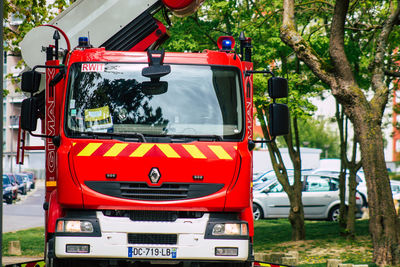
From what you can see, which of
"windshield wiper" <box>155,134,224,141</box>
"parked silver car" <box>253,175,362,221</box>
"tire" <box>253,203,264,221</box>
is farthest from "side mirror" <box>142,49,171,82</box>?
"tire" <box>253,203,264,221</box>

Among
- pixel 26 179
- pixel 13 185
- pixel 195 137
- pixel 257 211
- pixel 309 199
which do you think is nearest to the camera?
pixel 195 137

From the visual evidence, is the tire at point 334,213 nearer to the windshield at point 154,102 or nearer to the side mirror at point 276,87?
the side mirror at point 276,87

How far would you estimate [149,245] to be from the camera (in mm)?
7043

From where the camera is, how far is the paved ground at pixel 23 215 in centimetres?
2539

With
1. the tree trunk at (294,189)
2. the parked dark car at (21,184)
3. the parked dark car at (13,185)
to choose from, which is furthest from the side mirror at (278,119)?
the parked dark car at (21,184)

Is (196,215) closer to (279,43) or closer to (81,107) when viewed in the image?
(81,107)

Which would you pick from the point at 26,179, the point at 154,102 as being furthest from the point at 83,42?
the point at 26,179

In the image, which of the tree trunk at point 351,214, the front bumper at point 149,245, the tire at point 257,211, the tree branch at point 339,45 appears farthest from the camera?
the tire at point 257,211

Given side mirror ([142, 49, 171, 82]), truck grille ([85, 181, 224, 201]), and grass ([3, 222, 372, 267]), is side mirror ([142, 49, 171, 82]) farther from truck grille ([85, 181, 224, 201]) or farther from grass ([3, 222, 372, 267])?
grass ([3, 222, 372, 267])

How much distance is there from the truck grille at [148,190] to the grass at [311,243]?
6641 mm

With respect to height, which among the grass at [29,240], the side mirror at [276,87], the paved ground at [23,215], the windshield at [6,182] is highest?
the side mirror at [276,87]

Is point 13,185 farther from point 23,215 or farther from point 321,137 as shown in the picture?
point 321,137

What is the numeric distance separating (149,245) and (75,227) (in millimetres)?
804

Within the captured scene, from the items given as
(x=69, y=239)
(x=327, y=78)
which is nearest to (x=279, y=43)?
(x=327, y=78)
